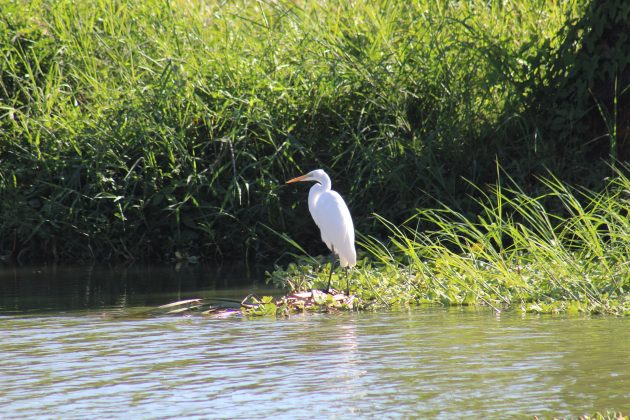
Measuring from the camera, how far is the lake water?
490 cm

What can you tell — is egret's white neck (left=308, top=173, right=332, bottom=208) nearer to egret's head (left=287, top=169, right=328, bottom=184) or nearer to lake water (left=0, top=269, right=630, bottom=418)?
egret's head (left=287, top=169, right=328, bottom=184)

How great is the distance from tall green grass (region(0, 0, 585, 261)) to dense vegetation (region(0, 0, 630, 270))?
0.02 meters

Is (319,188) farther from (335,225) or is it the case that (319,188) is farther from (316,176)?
(335,225)

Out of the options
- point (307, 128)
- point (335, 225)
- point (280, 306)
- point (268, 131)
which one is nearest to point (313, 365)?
point (280, 306)

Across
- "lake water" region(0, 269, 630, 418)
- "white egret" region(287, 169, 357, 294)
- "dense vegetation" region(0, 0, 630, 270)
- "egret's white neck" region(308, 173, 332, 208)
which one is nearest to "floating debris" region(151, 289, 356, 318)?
"lake water" region(0, 269, 630, 418)

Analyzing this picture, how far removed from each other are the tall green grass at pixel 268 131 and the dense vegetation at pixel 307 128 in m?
0.02

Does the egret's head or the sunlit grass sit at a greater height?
the egret's head

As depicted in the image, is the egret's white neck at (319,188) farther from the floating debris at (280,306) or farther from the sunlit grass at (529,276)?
the floating debris at (280,306)

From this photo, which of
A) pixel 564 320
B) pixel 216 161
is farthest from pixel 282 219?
pixel 564 320

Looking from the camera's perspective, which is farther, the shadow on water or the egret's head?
the egret's head

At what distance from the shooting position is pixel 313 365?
579 cm

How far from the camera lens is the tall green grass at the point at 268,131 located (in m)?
11.2

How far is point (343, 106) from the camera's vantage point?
1172 cm

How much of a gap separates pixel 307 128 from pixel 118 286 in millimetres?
2817
